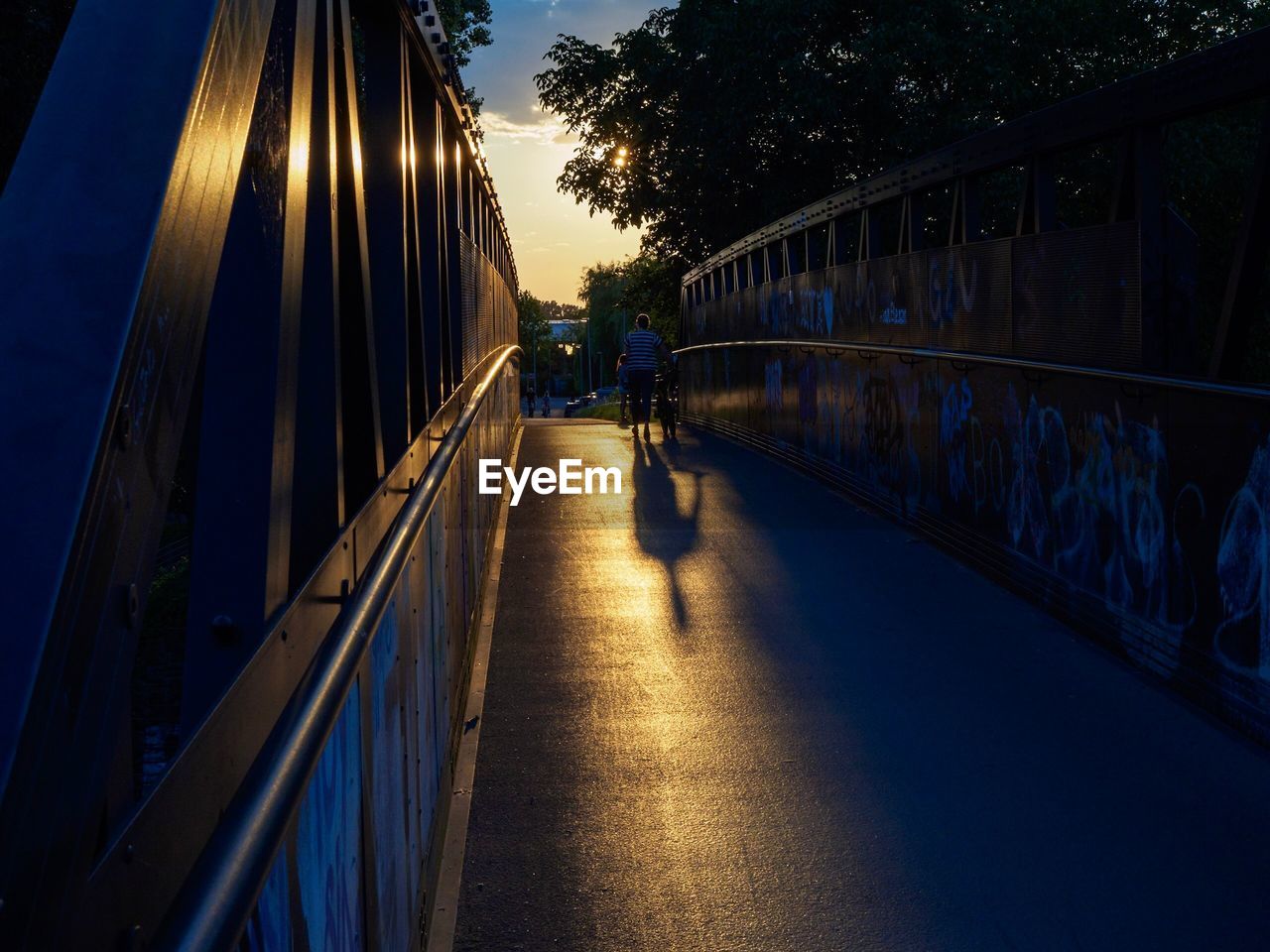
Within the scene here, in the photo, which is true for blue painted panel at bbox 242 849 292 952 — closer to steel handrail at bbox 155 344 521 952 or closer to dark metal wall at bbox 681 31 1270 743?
steel handrail at bbox 155 344 521 952

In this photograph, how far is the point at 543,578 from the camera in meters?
9.37

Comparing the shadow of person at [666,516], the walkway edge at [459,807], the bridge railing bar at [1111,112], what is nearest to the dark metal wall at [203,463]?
the walkway edge at [459,807]

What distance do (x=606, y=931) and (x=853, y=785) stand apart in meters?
1.48

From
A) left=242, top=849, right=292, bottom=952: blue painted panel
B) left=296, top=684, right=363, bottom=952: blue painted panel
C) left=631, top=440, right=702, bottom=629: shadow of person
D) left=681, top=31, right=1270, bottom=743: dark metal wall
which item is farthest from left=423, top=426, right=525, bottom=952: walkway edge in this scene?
left=681, top=31, right=1270, bottom=743: dark metal wall

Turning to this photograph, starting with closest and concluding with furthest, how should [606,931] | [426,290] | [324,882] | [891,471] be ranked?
[324,882], [606,931], [426,290], [891,471]

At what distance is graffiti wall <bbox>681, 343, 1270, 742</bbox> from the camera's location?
5746 millimetres

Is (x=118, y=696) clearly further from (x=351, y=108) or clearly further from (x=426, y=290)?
(x=426, y=290)

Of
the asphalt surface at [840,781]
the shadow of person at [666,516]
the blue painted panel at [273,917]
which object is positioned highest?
the blue painted panel at [273,917]

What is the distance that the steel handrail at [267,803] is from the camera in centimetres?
129

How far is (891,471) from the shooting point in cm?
1112

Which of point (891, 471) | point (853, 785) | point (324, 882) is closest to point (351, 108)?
point (324, 882)

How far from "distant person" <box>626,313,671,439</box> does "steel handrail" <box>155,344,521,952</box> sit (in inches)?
668

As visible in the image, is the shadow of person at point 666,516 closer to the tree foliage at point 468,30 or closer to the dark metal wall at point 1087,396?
the dark metal wall at point 1087,396

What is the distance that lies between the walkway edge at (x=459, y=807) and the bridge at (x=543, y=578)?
36 millimetres
